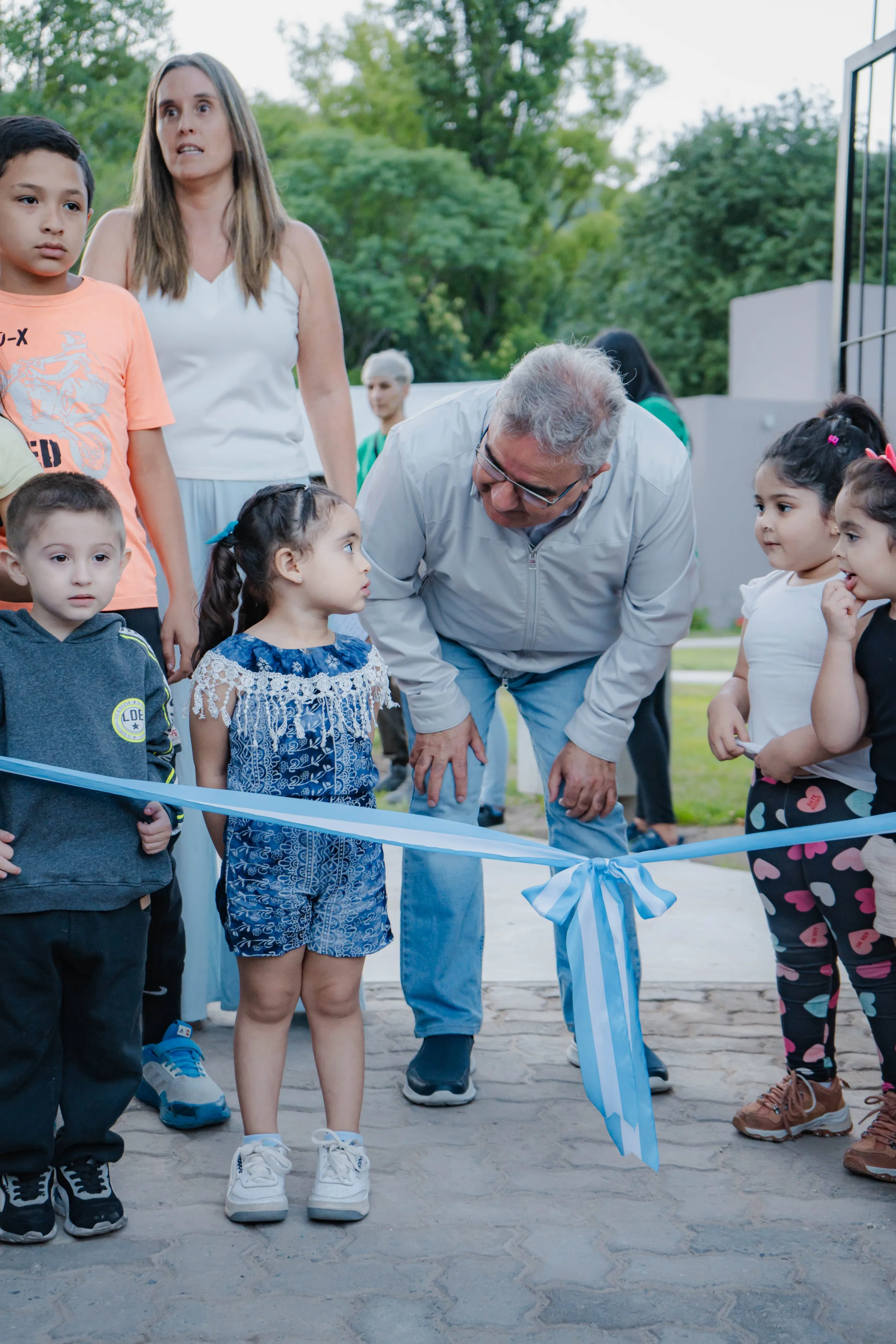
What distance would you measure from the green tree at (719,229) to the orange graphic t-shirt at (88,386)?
3367cm

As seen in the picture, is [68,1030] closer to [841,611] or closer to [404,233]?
[841,611]

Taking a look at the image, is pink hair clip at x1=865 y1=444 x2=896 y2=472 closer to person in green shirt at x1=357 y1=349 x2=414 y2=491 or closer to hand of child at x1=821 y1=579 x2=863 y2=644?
hand of child at x1=821 y1=579 x2=863 y2=644

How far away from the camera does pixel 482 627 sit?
317cm

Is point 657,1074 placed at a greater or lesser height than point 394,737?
greater

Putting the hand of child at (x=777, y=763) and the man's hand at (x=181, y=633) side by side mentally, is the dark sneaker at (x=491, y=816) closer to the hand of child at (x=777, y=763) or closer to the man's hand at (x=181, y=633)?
the man's hand at (x=181, y=633)

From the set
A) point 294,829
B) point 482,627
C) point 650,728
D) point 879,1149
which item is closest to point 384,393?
point 650,728

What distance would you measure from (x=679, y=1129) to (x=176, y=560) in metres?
1.67

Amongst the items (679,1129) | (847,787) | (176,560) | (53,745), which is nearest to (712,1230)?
(679,1129)

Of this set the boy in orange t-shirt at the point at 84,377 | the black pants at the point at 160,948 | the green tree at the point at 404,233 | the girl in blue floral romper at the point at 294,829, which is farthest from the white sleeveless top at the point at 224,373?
the green tree at the point at 404,233

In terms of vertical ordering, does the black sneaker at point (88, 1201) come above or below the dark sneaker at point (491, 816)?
above

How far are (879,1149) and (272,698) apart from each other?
4.93 feet

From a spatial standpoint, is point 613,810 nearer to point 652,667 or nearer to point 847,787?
point 652,667

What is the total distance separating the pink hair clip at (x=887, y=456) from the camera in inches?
98.3

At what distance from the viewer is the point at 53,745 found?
230cm
